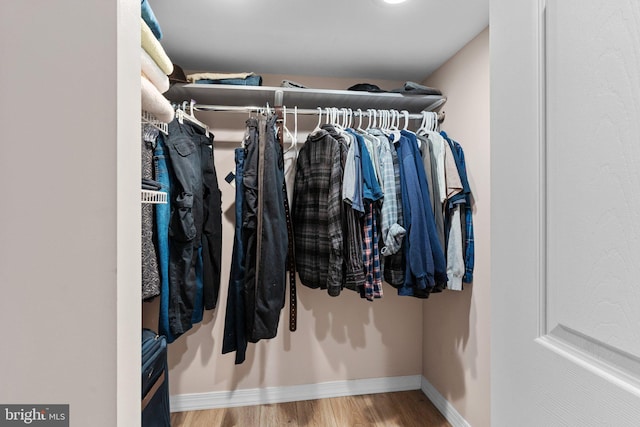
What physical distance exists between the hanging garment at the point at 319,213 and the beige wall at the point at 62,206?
1.25 metres

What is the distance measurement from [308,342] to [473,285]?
1.09 m

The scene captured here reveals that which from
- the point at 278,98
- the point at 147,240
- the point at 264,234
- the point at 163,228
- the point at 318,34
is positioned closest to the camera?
the point at 147,240

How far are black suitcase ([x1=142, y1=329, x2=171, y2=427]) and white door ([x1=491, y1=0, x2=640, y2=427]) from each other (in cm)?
82

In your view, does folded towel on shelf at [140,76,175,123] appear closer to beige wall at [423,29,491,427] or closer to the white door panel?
the white door panel

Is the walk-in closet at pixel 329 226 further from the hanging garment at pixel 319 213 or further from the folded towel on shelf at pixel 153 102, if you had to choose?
the folded towel on shelf at pixel 153 102

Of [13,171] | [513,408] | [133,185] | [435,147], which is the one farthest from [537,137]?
[435,147]

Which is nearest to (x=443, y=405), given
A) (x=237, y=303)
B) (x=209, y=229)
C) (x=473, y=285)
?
(x=473, y=285)

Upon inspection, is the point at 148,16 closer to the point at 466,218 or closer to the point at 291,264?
the point at 291,264

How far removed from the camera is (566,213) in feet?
1.38

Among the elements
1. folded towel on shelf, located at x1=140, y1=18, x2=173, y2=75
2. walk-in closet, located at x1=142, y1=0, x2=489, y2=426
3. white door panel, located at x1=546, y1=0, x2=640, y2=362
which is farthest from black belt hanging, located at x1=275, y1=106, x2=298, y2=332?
white door panel, located at x1=546, y1=0, x2=640, y2=362

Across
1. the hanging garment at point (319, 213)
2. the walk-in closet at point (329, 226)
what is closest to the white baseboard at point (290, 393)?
the walk-in closet at point (329, 226)

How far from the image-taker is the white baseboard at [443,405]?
1.82 meters

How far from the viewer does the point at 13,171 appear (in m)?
0.40

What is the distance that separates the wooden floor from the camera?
1871mm
